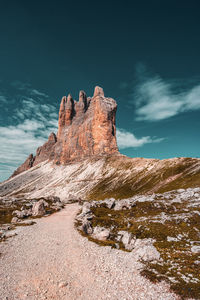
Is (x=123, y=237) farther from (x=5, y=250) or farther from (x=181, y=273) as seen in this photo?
(x=5, y=250)

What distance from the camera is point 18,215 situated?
45531mm

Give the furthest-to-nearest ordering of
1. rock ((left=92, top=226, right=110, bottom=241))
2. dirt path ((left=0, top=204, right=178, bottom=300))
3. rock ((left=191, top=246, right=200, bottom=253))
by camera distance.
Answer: rock ((left=92, top=226, right=110, bottom=241)) < rock ((left=191, top=246, right=200, bottom=253)) < dirt path ((left=0, top=204, right=178, bottom=300))

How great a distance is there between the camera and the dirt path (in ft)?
44.6

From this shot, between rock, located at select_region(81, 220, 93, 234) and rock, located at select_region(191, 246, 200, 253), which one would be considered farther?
rock, located at select_region(81, 220, 93, 234)

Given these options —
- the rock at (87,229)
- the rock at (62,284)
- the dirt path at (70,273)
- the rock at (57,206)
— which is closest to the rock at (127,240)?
the dirt path at (70,273)

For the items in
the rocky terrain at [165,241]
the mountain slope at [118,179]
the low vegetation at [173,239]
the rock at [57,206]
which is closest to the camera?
the low vegetation at [173,239]

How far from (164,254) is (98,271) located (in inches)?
310

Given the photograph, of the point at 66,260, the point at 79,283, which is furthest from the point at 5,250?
the point at 79,283

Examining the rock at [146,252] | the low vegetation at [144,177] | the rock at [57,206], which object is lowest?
the rock at [146,252]

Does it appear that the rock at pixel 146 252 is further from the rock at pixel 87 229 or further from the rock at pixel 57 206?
the rock at pixel 57 206

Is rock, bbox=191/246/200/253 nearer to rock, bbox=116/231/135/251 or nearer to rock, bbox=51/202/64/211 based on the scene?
rock, bbox=116/231/135/251

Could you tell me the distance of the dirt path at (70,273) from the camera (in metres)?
13.6

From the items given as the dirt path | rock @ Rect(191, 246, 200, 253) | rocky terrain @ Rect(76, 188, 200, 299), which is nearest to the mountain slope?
rocky terrain @ Rect(76, 188, 200, 299)

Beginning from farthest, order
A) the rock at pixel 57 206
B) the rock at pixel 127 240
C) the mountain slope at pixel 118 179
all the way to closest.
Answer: the mountain slope at pixel 118 179
the rock at pixel 57 206
the rock at pixel 127 240
